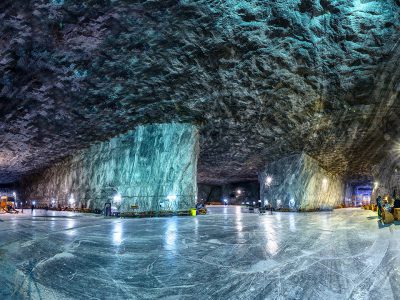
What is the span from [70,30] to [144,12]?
4.19 meters

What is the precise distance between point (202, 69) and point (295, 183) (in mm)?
24343

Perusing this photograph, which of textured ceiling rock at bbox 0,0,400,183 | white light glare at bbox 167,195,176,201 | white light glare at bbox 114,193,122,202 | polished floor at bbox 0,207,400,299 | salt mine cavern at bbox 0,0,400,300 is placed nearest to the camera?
polished floor at bbox 0,207,400,299

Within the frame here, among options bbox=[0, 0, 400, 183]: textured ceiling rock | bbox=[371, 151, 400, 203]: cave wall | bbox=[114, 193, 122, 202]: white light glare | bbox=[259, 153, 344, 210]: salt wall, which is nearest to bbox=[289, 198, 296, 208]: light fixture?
bbox=[259, 153, 344, 210]: salt wall

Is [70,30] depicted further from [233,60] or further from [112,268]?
[112,268]

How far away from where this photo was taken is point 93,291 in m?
4.96

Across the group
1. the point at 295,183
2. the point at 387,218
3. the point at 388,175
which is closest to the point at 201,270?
the point at 387,218

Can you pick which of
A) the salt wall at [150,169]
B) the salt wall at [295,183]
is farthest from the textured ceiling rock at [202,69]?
the salt wall at [295,183]

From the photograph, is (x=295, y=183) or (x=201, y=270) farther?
(x=295, y=183)

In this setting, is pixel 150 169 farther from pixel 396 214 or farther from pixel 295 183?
pixel 295 183

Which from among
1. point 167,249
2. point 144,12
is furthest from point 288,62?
point 167,249

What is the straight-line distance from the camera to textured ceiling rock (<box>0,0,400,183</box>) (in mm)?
14547

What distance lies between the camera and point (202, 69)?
787 inches

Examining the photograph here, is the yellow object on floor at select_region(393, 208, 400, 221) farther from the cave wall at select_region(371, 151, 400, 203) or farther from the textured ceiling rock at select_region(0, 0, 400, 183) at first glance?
the cave wall at select_region(371, 151, 400, 203)

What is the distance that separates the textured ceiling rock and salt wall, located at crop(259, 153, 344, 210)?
598 centimetres
